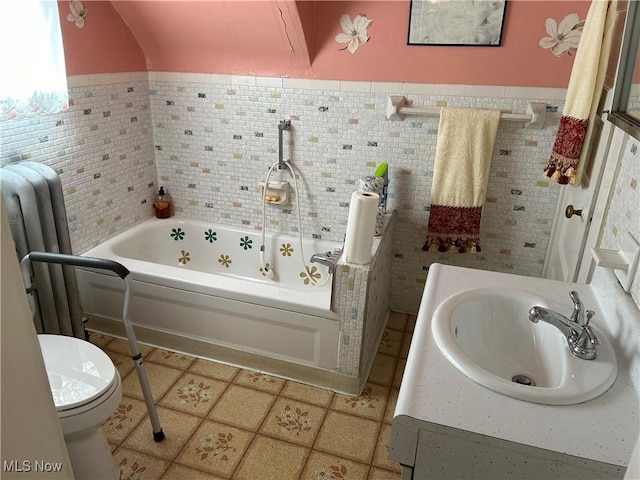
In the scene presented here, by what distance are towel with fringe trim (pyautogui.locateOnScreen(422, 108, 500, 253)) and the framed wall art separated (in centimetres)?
32

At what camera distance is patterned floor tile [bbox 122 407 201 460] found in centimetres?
186

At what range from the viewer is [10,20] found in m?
1.80

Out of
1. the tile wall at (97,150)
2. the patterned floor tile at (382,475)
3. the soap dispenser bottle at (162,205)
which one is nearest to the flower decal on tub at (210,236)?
the soap dispenser bottle at (162,205)

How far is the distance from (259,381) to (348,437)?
0.52 m

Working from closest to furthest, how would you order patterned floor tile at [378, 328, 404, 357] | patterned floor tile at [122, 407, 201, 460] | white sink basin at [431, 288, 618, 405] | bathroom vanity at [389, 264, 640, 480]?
bathroom vanity at [389, 264, 640, 480] < white sink basin at [431, 288, 618, 405] < patterned floor tile at [122, 407, 201, 460] < patterned floor tile at [378, 328, 404, 357]

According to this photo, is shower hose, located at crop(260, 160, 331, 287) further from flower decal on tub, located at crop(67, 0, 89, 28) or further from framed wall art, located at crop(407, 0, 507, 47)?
flower decal on tub, located at crop(67, 0, 89, 28)

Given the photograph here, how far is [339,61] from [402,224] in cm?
91

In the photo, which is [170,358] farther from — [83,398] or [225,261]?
[83,398]

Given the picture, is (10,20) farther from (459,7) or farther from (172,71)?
(459,7)

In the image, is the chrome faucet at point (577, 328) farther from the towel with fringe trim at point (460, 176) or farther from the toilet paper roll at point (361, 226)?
the towel with fringe trim at point (460, 176)

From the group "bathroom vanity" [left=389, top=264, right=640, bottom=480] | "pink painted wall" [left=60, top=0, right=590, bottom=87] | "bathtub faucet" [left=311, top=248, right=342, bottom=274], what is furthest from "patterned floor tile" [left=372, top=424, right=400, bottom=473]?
"pink painted wall" [left=60, top=0, right=590, bottom=87]

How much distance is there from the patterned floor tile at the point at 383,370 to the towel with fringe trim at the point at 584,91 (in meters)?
1.14

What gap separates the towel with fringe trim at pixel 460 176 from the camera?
224 centimetres

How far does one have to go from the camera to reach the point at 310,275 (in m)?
2.81
